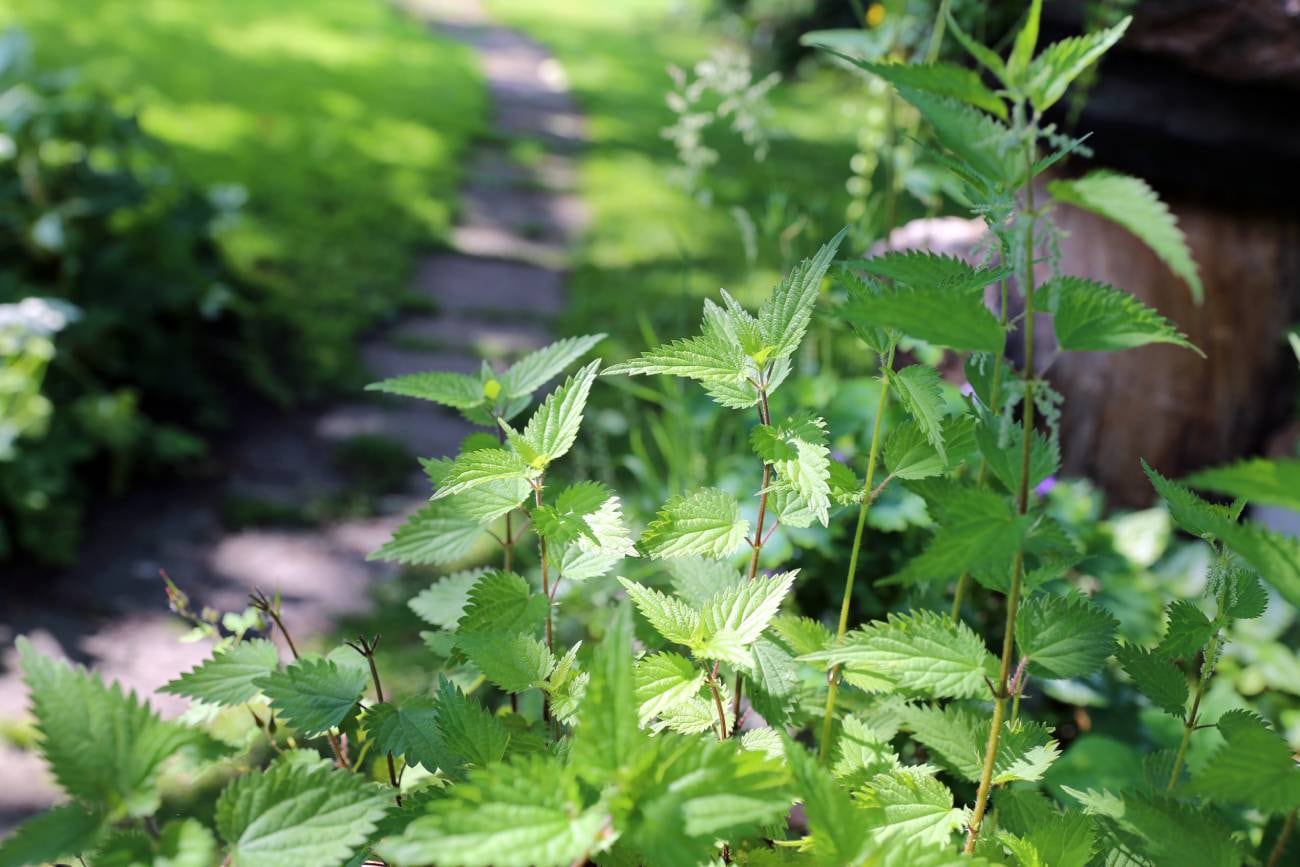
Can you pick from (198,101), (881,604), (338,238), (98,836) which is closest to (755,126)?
(881,604)

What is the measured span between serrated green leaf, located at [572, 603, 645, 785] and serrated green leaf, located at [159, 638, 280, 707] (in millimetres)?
351

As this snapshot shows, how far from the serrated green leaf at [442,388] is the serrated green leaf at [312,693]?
234mm

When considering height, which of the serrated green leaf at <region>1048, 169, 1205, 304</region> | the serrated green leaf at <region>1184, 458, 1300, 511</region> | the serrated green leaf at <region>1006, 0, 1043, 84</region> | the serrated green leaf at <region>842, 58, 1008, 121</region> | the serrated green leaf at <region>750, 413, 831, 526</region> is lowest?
the serrated green leaf at <region>750, 413, 831, 526</region>

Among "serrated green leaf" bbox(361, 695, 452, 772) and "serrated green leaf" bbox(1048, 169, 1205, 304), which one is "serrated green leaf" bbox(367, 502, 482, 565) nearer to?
"serrated green leaf" bbox(361, 695, 452, 772)

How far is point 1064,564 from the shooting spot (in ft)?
2.68

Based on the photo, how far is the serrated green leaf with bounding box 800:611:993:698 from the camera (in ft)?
2.46

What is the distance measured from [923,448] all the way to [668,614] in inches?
9.2

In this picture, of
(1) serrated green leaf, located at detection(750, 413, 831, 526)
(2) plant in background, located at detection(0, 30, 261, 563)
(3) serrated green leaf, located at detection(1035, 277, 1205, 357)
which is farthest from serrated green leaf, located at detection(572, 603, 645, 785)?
(2) plant in background, located at detection(0, 30, 261, 563)

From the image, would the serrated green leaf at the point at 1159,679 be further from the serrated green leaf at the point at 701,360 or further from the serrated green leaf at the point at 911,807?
the serrated green leaf at the point at 701,360

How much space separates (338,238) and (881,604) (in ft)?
11.3

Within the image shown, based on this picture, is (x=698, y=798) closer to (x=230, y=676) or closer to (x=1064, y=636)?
(x=1064, y=636)

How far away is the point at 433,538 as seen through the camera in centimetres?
92

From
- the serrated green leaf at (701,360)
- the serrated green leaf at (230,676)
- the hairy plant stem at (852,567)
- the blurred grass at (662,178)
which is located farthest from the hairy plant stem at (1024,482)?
the blurred grass at (662,178)

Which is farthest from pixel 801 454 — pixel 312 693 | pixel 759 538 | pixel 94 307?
pixel 94 307
